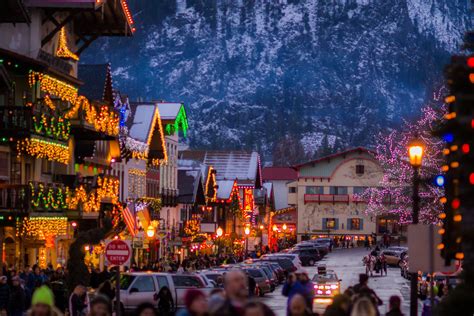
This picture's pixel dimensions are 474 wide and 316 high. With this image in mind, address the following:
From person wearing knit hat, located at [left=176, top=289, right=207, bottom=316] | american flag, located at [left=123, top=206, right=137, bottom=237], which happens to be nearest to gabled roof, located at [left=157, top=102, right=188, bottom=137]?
american flag, located at [left=123, top=206, right=137, bottom=237]

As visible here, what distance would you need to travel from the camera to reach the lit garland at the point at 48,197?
155 feet

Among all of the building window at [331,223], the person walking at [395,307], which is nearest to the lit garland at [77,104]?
the person walking at [395,307]

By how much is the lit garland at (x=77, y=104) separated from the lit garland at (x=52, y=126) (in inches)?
29.0

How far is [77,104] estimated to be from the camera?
A: 53.7 metres

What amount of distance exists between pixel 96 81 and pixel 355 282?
16562 mm

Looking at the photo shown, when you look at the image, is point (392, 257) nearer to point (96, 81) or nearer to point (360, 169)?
point (96, 81)

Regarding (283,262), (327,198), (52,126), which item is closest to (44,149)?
(52,126)

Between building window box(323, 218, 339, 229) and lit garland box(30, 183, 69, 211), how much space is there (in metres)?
103

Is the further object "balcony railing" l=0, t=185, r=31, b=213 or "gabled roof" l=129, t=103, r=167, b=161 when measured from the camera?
"gabled roof" l=129, t=103, r=167, b=161

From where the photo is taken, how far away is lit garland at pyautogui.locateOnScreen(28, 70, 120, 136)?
4969 centimetres

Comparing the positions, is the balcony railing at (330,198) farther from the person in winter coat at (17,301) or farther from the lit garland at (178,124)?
the person in winter coat at (17,301)

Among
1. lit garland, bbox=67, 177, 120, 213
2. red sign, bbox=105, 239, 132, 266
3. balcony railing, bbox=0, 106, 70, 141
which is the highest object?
balcony railing, bbox=0, 106, 70, 141

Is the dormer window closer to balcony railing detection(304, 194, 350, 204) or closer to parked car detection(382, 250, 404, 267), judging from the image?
balcony railing detection(304, 194, 350, 204)

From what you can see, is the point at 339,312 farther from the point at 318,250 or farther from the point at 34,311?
the point at 318,250
